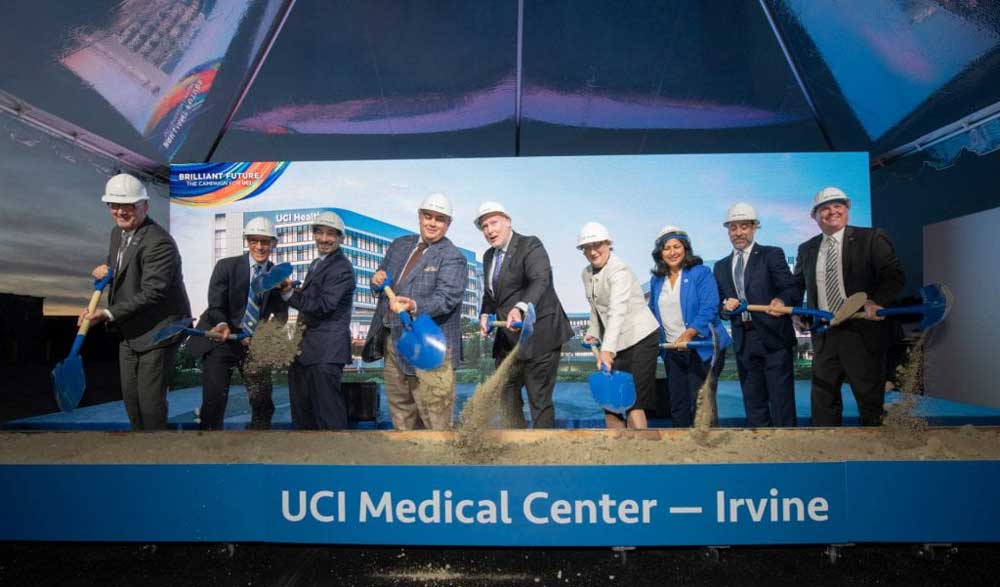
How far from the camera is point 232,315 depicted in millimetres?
3496

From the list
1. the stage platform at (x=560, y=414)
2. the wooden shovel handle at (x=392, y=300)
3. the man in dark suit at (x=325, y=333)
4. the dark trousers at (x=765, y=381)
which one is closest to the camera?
the wooden shovel handle at (x=392, y=300)

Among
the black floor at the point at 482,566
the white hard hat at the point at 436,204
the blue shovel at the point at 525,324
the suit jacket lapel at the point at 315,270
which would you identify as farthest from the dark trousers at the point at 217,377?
the blue shovel at the point at 525,324

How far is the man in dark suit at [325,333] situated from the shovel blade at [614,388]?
1.41m

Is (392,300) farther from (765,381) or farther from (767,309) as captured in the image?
(765,381)

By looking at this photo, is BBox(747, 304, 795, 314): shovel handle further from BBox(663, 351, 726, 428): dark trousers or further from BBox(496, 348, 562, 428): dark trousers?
BBox(496, 348, 562, 428): dark trousers

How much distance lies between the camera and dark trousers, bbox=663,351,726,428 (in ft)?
10.7

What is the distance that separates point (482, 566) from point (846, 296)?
244 centimetres

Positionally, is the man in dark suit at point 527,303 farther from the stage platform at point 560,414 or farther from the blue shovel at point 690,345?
the stage platform at point 560,414

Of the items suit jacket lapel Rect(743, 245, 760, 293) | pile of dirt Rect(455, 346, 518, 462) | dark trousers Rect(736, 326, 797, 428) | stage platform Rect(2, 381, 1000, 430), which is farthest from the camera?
stage platform Rect(2, 381, 1000, 430)

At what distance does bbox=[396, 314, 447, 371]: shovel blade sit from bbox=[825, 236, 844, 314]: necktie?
2.15 metres

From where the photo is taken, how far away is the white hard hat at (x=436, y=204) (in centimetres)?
305

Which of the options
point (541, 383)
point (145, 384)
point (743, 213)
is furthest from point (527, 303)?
point (145, 384)

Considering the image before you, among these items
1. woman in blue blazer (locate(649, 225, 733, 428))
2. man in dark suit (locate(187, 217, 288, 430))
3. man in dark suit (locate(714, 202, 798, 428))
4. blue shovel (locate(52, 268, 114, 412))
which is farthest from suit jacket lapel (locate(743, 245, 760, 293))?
blue shovel (locate(52, 268, 114, 412))

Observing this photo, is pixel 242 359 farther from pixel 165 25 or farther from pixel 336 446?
pixel 165 25
